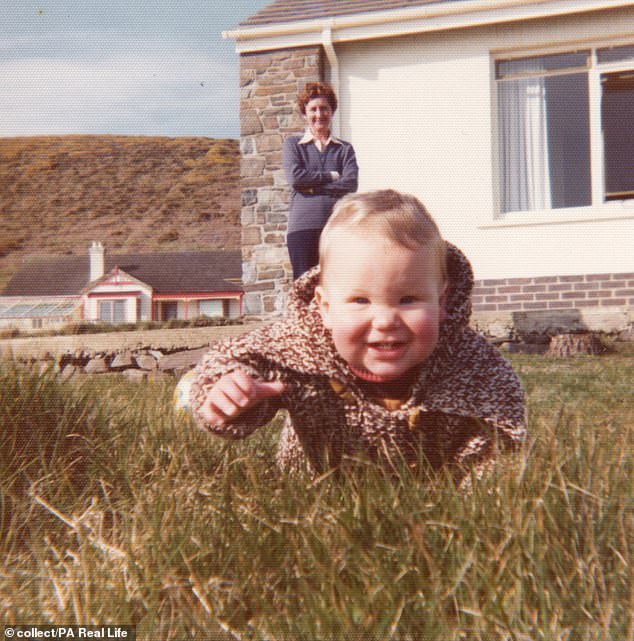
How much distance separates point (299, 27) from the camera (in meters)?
8.28

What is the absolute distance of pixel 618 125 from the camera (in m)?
9.20

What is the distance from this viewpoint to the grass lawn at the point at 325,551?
120 centimetres

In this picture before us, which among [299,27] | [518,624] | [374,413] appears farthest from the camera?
[299,27]

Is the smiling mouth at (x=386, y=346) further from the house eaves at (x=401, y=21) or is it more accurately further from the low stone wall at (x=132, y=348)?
the house eaves at (x=401, y=21)

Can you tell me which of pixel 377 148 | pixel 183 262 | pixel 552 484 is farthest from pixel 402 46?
pixel 183 262

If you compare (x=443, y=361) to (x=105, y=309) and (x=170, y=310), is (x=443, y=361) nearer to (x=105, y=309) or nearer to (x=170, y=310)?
(x=170, y=310)

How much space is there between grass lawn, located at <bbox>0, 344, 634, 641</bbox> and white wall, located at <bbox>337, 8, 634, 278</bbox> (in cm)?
645

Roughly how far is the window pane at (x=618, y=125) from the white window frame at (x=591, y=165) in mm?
163

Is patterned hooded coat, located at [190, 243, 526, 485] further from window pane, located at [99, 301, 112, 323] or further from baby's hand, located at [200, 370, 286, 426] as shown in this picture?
window pane, located at [99, 301, 112, 323]

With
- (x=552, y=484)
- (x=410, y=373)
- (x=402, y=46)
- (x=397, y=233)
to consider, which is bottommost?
(x=552, y=484)

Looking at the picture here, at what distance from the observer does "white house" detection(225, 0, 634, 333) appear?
8031mm

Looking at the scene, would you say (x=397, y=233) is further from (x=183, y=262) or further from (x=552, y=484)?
(x=183, y=262)

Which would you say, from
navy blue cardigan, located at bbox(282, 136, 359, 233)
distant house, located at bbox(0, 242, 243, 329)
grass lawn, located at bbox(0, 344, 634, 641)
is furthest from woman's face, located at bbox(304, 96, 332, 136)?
distant house, located at bbox(0, 242, 243, 329)

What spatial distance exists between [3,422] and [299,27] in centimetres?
719
